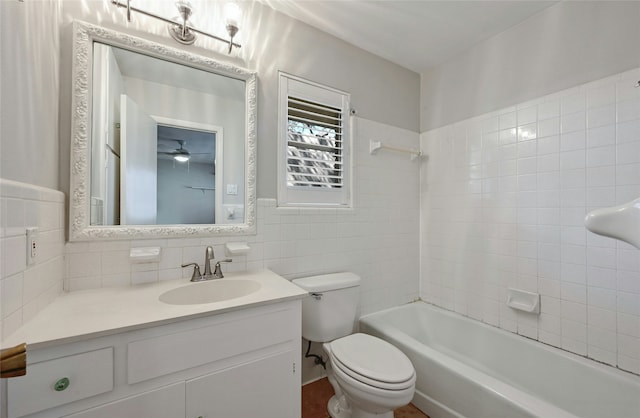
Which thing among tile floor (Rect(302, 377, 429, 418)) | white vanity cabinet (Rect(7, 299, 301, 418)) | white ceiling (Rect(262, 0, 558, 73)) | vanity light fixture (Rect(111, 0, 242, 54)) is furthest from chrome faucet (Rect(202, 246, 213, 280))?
white ceiling (Rect(262, 0, 558, 73))

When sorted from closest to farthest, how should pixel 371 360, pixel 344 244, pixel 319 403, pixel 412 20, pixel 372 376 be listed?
pixel 372 376, pixel 371 360, pixel 319 403, pixel 412 20, pixel 344 244

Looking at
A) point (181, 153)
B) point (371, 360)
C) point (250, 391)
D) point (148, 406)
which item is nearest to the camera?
point (148, 406)

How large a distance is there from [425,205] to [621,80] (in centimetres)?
130

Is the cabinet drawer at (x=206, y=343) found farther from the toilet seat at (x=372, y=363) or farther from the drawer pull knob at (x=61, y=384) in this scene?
the toilet seat at (x=372, y=363)

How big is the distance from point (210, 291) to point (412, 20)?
2.05 meters

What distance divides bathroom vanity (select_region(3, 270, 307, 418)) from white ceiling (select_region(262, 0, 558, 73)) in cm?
167

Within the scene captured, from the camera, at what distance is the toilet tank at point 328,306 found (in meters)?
1.55

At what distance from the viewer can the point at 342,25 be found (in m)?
1.76

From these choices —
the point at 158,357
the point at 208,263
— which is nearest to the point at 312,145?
the point at 208,263

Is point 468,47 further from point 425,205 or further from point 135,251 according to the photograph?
point 135,251

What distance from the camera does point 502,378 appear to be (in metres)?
1.67

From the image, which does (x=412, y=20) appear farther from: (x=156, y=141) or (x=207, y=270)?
(x=207, y=270)

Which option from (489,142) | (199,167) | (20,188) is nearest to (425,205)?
(489,142)

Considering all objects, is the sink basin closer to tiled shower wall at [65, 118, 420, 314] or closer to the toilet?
tiled shower wall at [65, 118, 420, 314]
